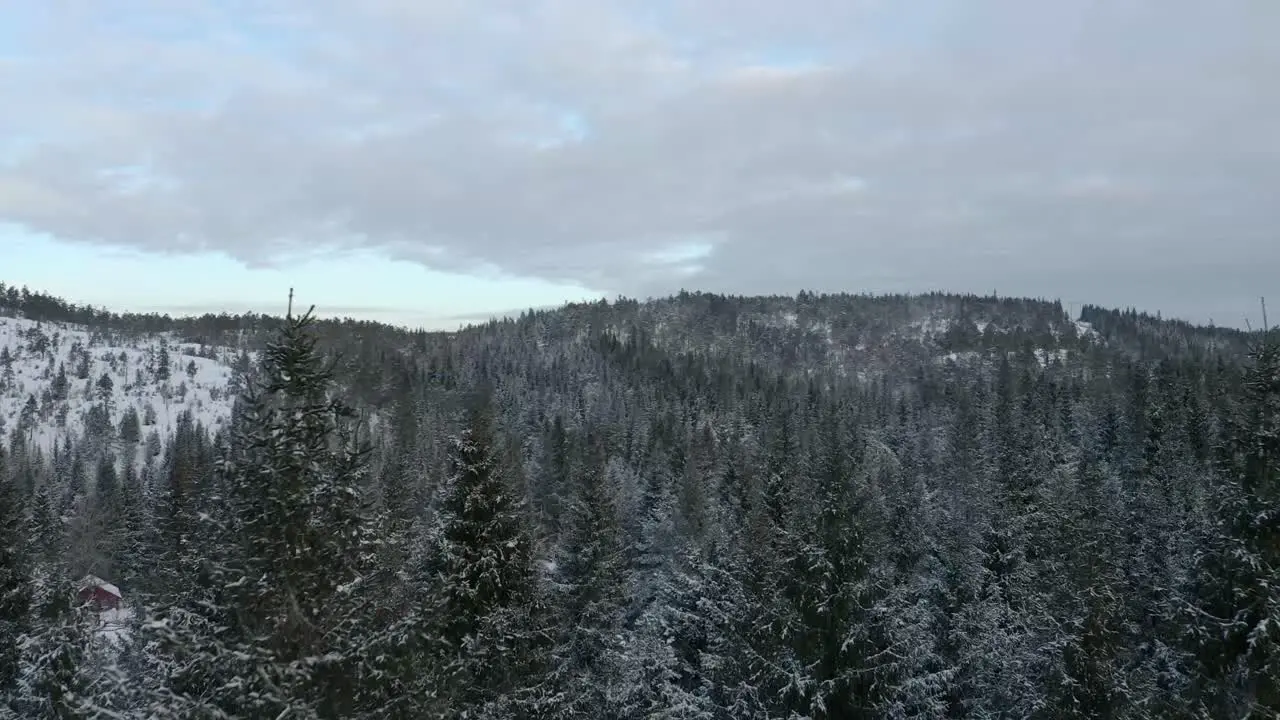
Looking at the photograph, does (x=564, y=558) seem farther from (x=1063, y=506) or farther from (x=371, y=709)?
(x=1063, y=506)

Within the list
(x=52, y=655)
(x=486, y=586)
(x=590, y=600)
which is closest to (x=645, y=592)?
(x=590, y=600)

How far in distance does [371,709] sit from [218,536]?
3.23 m

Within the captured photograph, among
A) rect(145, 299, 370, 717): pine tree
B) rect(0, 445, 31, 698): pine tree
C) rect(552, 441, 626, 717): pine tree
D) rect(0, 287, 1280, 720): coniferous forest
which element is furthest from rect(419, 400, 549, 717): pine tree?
rect(0, 445, 31, 698): pine tree

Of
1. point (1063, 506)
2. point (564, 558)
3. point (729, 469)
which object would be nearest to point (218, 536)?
point (564, 558)

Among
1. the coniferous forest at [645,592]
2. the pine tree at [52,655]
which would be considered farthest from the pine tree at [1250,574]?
the pine tree at [52,655]

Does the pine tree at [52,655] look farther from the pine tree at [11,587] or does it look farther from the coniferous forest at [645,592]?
the pine tree at [11,587]

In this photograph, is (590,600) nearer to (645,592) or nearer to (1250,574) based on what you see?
(645,592)

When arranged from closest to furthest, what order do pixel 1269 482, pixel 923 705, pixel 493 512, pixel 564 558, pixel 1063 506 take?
pixel 1269 482, pixel 493 512, pixel 923 705, pixel 564 558, pixel 1063 506

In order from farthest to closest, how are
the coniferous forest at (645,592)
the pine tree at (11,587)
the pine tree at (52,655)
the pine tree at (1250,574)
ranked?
the pine tree at (52,655)
the pine tree at (11,587)
the pine tree at (1250,574)
the coniferous forest at (645,592)

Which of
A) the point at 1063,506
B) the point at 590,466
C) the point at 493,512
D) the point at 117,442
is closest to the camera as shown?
the point at 493,512

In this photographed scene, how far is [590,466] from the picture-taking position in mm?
29531

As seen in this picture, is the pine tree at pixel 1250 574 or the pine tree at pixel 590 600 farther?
the pine tree at pixel 590 600

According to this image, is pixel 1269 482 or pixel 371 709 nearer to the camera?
pixel 371 709

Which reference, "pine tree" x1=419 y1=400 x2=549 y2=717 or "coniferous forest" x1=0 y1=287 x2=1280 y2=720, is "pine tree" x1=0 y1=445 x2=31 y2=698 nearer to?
"coniferous forest" x1=0 y1=287 x2=1280 y2=720
